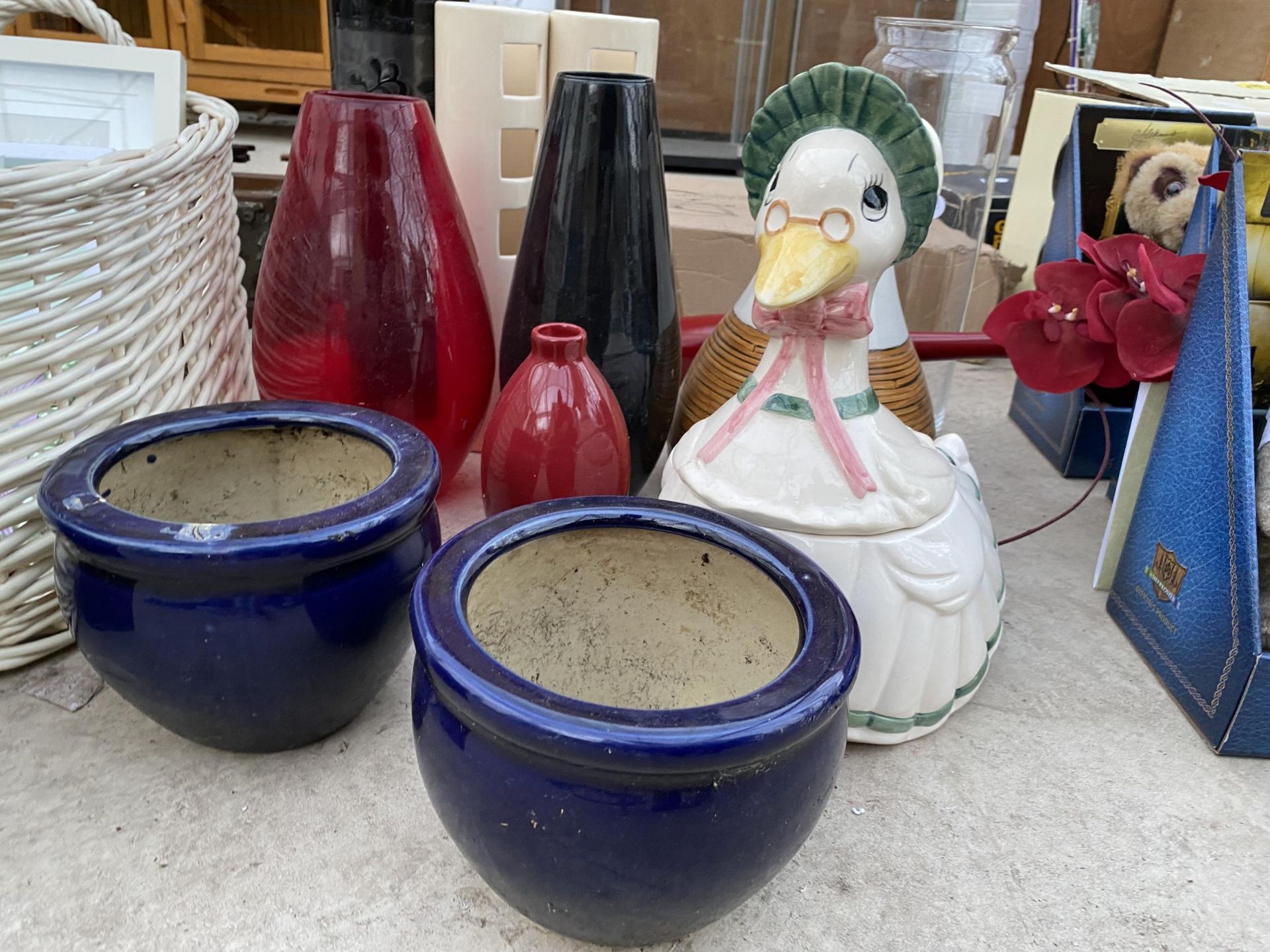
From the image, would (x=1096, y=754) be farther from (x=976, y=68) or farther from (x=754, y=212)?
(x=976, y=68)

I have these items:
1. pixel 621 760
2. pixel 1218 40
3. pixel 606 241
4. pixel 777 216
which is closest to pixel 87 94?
pixel 606 241

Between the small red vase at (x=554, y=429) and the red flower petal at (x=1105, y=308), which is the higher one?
the red flower petal at (x=1105, y=308)

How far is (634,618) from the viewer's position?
0.50 meters

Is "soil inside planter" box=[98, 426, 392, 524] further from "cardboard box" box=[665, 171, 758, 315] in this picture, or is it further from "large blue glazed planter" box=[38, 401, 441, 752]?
"cardboard box" box=[665, 171, 758, 315]

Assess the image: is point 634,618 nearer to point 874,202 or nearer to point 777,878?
point 777,878

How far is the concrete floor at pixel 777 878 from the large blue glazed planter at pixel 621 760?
8 cm

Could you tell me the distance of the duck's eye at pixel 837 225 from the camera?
0.48 m

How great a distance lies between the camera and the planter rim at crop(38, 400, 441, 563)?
40cm

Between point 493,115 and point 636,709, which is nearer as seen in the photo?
point 636,709

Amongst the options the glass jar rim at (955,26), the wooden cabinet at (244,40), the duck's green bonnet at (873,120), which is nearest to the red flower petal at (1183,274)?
the duck's green bonnet at (873,120)

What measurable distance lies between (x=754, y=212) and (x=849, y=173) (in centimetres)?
8

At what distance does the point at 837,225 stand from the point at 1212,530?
296 millimetres

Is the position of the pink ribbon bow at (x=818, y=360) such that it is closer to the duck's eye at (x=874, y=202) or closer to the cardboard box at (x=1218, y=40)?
the duck's eye at (x=874, y=202)

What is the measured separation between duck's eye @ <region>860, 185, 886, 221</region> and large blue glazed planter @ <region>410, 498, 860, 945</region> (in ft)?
0.58
